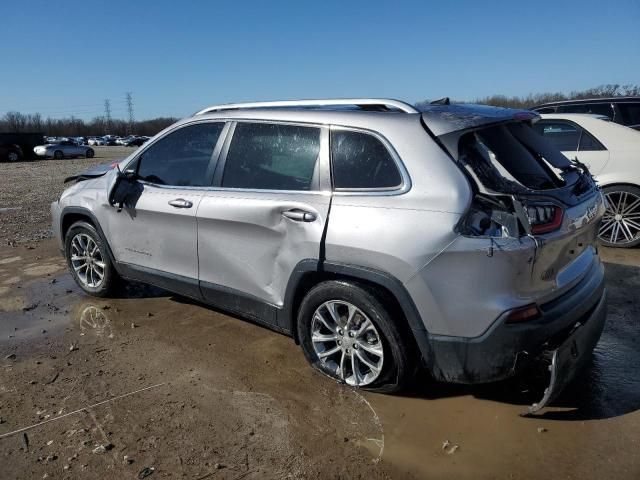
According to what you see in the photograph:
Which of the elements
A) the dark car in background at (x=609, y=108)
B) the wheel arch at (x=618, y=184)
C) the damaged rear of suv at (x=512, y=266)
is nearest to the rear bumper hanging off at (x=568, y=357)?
the damaged rear of suv at (x=512, y=266)

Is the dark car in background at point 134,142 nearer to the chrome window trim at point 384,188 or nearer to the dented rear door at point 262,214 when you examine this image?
the dented rear door at point 262,214

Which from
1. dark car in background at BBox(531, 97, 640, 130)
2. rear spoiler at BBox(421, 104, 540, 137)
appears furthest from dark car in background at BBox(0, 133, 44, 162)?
rear spoiler at BBox(421, 104, 540, 137)

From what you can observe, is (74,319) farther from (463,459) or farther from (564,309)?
(564,309)

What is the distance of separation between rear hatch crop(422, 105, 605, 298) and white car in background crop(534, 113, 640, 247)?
3.53 metres

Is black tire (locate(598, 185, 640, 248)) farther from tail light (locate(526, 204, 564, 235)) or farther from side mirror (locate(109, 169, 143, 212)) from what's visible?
side mirror (locate(109, 169, 143, 212))

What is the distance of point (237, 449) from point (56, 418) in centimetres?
119

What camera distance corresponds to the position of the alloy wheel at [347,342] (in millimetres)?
3168

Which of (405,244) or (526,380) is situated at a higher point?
(405,244)

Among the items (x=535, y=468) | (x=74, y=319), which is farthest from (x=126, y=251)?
(x=535, y=468)

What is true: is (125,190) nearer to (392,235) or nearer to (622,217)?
(392,235)

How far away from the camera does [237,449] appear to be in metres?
2.81

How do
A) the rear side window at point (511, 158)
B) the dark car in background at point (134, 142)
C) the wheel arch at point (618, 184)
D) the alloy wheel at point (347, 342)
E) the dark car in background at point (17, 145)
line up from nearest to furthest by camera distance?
the rear side window at point (511, 158) → the alloy wheel at point (347, 342) → the wheel arch at point (618, 184) → the dark car in background at point (17, 145) → the dark car in background at point (134, 142)

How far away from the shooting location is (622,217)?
652 cm

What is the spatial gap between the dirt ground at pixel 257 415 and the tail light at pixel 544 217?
3.73 ft
